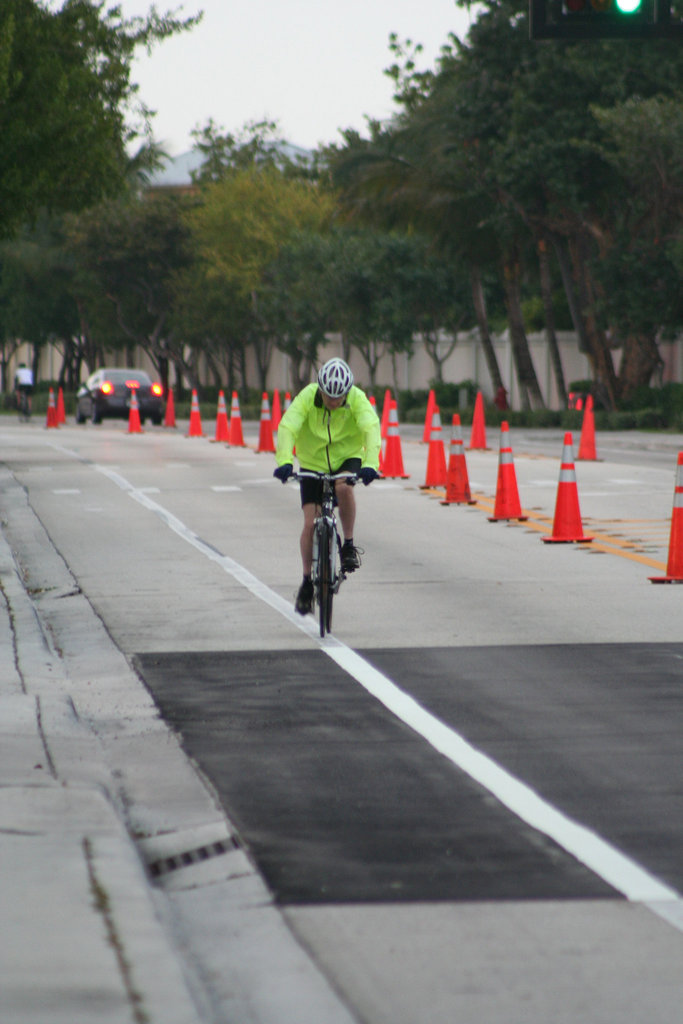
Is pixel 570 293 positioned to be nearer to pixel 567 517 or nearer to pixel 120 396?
pixel 120 396

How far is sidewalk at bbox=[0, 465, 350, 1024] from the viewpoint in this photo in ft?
14.4

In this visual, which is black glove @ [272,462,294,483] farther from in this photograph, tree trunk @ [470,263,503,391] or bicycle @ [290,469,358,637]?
tree trunk @ [470,263,503,391]

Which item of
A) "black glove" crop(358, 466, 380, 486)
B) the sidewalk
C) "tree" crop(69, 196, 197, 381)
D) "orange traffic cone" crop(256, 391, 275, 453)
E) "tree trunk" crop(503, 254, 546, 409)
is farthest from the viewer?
"tree" crop(69, 196, 197, 381)

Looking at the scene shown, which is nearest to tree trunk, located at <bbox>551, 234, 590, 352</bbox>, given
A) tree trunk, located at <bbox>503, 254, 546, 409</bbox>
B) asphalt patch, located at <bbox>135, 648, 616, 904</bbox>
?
tree trunk, located at <bbox>503, 254, 546, 409</bbox>

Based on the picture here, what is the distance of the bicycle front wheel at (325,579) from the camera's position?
10648mm

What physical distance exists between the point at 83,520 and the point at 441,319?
31089mm

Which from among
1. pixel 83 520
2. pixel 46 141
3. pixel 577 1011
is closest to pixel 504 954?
pixel 577 1011

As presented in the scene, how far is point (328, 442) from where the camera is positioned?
1113 cm

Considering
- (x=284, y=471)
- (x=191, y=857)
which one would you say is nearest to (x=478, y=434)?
(x=284, y=471)

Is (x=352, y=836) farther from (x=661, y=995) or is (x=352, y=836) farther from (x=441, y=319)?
(x=441, y=319)

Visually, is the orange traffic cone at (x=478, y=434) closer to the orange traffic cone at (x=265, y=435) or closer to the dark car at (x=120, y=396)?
the orange traffic cone at (x=265, y=435)

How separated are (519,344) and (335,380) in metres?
33.5

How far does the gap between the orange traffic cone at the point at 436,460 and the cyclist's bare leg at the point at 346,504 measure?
35.2 feet

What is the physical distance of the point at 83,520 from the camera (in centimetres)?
1847
